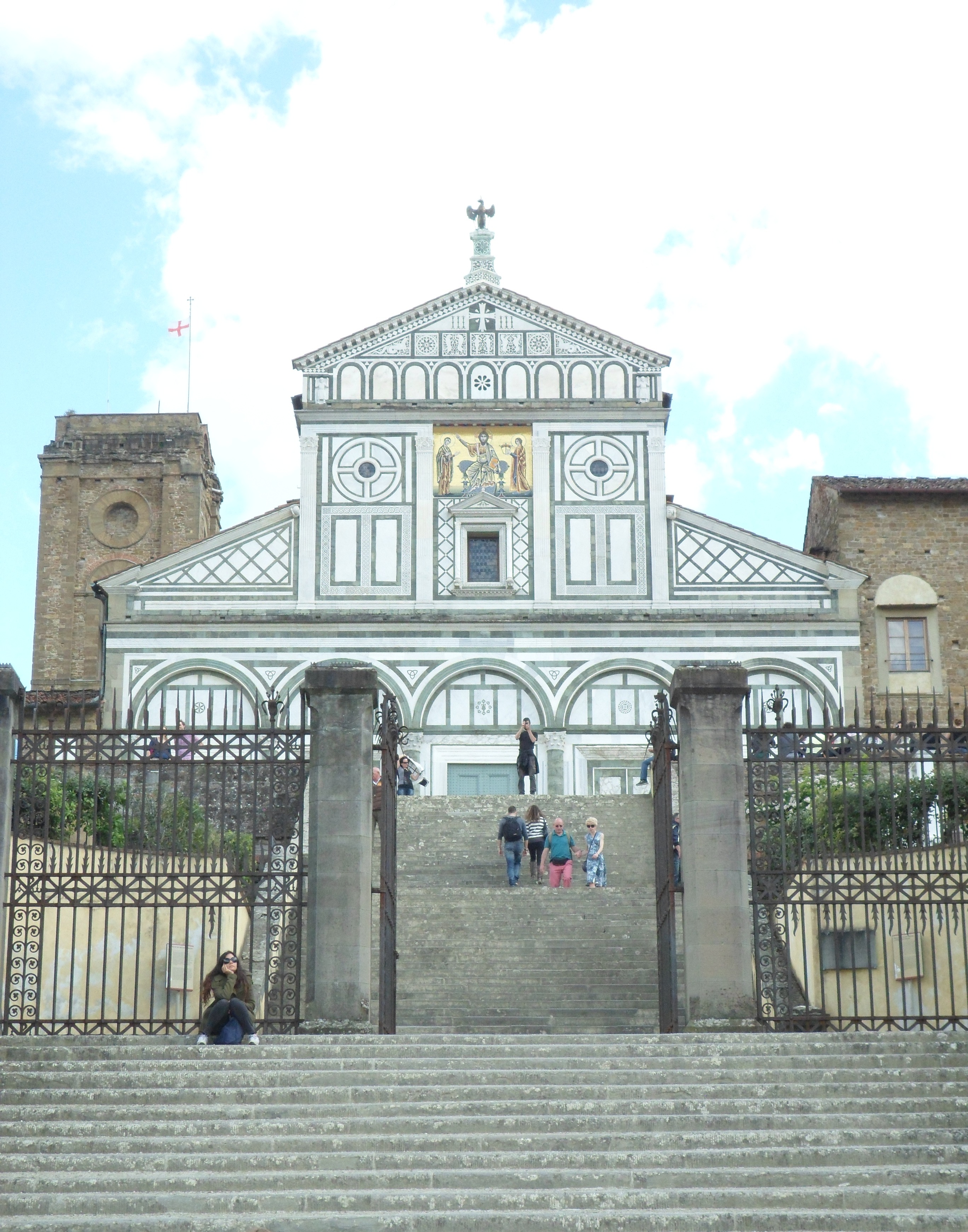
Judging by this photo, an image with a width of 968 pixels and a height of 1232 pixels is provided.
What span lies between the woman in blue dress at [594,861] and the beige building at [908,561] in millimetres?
17481

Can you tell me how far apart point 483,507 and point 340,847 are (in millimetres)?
21917

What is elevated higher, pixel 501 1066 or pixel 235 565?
pixel 235 565

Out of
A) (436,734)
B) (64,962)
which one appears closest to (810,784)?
(64,962)

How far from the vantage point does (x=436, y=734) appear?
114 feet

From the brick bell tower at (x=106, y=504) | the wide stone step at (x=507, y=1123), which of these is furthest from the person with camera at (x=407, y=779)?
the brick bell tower at (x=106, y=504)

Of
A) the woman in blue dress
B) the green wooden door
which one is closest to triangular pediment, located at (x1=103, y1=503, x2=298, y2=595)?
the green wooden door

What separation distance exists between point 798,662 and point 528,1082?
23.6 meters

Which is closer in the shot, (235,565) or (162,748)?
(162,748)

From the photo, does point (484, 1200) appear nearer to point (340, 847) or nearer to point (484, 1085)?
point (484, 1085)

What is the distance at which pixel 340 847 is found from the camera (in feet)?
48.3

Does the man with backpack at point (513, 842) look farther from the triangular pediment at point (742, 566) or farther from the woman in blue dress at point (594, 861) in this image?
the triangular pediment at point (742, 566)

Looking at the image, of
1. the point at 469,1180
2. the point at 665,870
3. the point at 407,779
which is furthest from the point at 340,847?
the point at 407,779

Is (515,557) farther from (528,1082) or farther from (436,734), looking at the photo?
(528,1082)

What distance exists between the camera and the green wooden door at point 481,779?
34.2m
